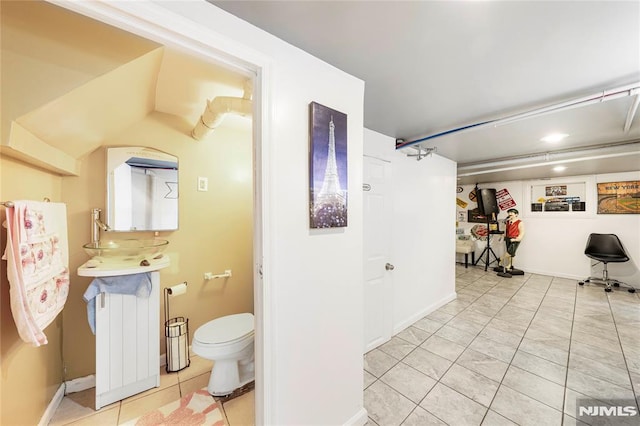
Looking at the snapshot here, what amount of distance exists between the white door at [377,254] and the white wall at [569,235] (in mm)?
4966

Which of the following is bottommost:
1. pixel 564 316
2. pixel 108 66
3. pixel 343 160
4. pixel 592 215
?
pixel 564 316

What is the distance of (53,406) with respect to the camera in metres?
1.56

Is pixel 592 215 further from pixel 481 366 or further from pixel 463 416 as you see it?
pixel 463 416

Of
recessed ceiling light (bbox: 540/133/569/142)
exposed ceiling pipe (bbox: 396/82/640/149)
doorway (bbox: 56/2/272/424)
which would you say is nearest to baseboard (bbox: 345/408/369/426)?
doorway (bbox: 56/2/272/424)

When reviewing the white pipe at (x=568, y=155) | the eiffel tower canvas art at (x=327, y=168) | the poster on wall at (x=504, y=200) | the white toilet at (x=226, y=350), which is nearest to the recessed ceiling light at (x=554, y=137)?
the white pipe at (x=568, y=155)

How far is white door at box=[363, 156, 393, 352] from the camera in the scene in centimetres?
229

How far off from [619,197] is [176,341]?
7.52 m

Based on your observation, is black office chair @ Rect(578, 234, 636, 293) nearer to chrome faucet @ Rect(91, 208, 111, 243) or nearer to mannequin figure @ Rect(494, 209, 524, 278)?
mannequin figure @ Rect(494, 209, 524, 278)

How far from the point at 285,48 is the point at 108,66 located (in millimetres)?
861

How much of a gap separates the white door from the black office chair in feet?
15.4

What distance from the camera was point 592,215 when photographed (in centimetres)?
468

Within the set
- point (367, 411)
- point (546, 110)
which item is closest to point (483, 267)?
point (546, 110)

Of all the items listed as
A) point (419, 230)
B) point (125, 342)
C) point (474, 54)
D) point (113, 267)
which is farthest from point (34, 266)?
point (419, 230)

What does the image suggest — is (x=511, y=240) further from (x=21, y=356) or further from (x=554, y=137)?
(x=21, y=356)
